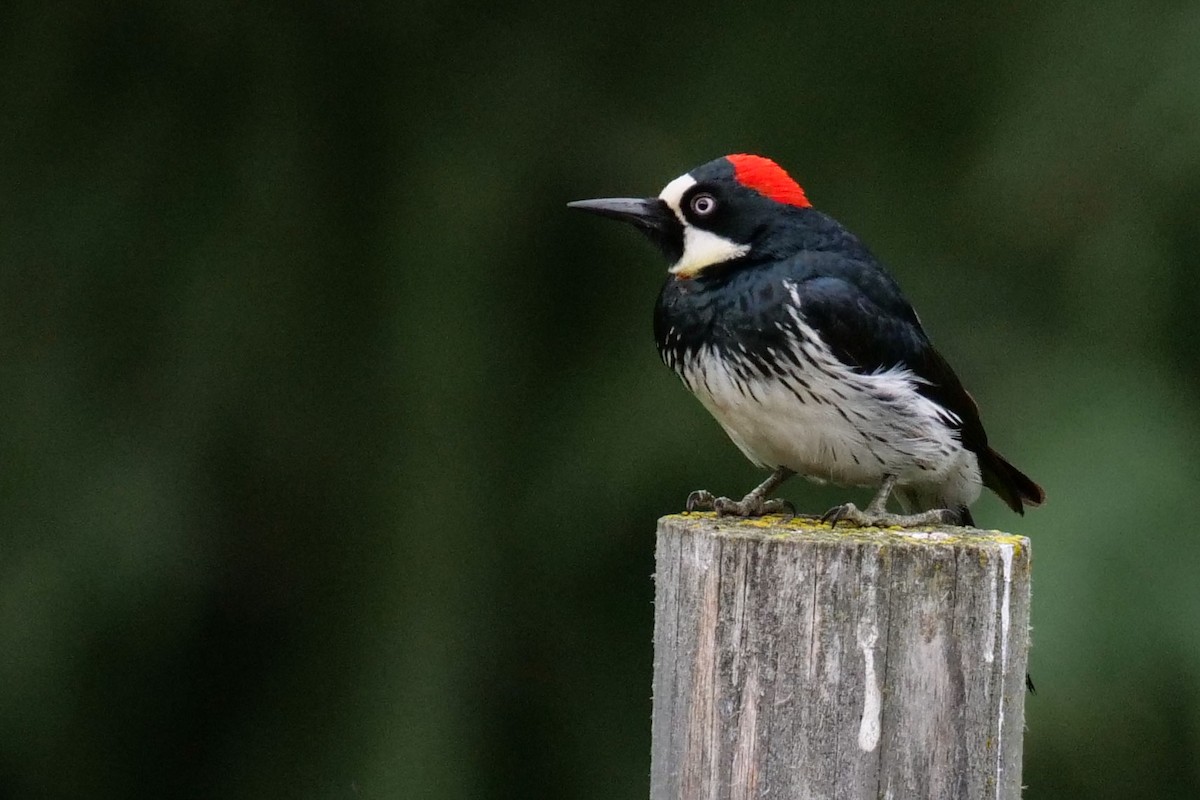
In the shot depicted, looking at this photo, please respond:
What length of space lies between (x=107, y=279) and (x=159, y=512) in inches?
26.3

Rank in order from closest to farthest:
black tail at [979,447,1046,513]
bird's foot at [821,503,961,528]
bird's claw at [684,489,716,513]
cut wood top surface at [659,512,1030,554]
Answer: cut wood top surface at [659,512,1030,554] < bird's foot at [821,503,961,528] < bird's claw at [684,489,716,513] < black tail at [979,447,1046,513]

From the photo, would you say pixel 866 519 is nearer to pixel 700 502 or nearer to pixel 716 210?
pixel 700 502

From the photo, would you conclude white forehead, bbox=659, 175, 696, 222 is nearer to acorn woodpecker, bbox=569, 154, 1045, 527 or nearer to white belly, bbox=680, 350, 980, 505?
acorn woodpecker, bbox=569, 154, 1045, 527

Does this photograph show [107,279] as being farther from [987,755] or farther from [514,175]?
[987,755]

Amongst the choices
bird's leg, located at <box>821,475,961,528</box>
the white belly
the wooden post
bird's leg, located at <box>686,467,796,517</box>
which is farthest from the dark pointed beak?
the wooden post

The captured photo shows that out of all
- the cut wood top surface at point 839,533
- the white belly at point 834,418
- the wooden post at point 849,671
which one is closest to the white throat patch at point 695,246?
the white belly at point 834,418

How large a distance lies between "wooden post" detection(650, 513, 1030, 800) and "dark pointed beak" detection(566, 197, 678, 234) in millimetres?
1252

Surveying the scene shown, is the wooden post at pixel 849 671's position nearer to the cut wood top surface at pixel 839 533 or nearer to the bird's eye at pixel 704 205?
the cut wood top surface at pixel 839 533

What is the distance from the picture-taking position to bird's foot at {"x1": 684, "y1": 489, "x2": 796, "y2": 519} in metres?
3.11

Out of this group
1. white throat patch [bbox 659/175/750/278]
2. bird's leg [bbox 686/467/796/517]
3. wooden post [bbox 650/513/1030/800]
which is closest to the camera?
wooden post [bbox 650/513/1030/800]

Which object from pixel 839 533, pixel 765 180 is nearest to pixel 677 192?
pixel 765 180

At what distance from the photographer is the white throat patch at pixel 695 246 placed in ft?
11.4

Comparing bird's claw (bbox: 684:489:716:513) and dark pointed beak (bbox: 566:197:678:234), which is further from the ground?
dark pointed beak (bbox: 566:197:678:234)

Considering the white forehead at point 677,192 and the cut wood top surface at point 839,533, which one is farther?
the white forehead at point 677,192
